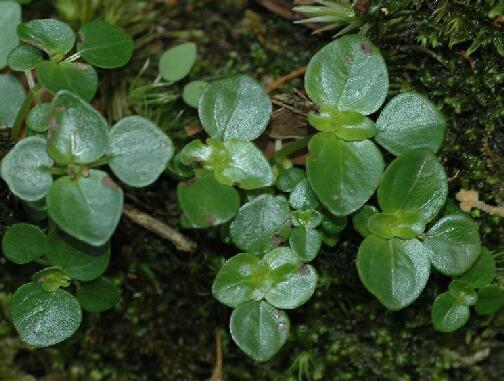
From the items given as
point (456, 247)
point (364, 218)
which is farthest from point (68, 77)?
point (456, 247)

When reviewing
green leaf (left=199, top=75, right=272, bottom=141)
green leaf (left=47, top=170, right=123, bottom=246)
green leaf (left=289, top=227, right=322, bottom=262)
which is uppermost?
green leaf (left=199, top=75, right=272, bottom=141)

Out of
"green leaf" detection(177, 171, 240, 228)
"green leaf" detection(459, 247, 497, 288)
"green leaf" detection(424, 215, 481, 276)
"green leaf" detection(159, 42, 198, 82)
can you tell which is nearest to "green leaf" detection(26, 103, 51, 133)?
"green leaf" detection(177, 171, 240, 228)

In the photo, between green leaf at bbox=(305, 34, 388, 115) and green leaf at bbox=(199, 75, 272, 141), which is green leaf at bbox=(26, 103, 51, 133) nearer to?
green leaf at bbox=(199, 75, 272, 141)

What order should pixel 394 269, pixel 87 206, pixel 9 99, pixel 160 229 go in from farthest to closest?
pixel 160 229, pixel 9 99, pixel 394 269, pixel 87 206

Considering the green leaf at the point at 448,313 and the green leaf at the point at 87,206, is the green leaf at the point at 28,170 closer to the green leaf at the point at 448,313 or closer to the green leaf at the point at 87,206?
the green leaf at the point at 87,206

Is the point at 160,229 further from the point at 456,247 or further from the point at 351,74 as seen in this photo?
the point at 456,247

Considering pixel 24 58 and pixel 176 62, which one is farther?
pixel 176 62
